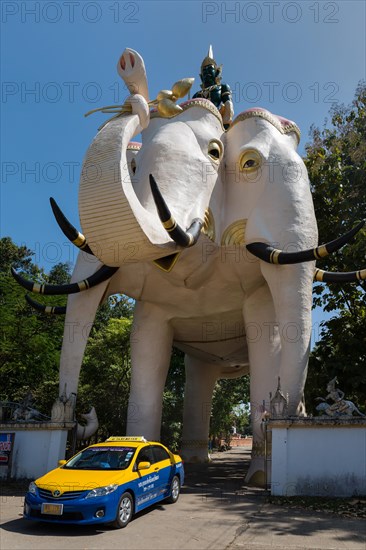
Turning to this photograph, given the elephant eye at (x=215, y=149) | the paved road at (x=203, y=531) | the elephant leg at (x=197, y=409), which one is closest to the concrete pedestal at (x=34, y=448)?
the paved road at (x=203, y=531)

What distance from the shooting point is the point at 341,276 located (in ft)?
41.2

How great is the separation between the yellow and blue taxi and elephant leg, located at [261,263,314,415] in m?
3.10

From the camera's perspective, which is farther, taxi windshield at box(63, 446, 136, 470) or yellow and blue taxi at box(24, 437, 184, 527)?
taxi windshield at box(63, 446, 136, 470)

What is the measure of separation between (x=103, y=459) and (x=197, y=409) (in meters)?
11.3

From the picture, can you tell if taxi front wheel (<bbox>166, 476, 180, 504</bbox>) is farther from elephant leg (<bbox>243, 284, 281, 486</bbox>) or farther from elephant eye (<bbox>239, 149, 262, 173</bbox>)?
elephant eye (<bbox>239, 149, 262, 173</bbox>)

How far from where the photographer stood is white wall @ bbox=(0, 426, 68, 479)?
11.8 meters

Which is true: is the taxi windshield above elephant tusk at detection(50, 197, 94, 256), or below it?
below

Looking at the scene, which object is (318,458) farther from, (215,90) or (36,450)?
(215,90)

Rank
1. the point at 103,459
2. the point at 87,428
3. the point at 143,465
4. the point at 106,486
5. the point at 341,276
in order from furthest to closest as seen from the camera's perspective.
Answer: the point at 87,428 → the point at 341,276 → the point at 103,459 → the point at 143,465 → the point at 106,486

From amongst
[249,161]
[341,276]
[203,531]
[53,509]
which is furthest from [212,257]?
[53,509]

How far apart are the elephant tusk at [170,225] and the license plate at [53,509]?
16.4ft

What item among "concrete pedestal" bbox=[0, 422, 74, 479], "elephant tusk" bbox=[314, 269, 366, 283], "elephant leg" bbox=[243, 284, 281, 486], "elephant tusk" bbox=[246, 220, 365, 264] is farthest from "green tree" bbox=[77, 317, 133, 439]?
"elephant tusk" bbox=[246, 220, 365, 264]

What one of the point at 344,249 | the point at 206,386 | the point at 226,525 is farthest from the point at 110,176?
the point at 206,386

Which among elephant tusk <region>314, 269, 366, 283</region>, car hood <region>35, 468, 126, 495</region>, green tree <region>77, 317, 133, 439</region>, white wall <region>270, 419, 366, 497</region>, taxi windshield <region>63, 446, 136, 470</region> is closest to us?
car hood <region>35, 468, 126, 495</region>
